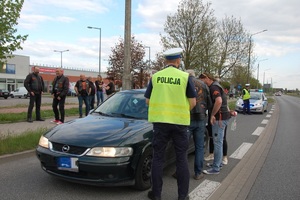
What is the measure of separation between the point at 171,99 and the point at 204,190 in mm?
1682

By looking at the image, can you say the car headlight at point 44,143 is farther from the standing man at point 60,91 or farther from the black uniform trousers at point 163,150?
the standing man at point 60,91

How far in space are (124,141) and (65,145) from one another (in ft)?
2.58

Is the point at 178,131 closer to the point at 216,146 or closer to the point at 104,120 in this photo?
the point at 104,120

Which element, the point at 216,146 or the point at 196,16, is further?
the point at 196,16

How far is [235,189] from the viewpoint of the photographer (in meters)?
4.78

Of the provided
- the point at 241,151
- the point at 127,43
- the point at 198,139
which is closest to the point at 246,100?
the point at 127,43

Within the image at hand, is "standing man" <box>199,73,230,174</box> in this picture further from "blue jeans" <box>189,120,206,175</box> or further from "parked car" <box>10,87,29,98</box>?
"parked car" <box>10,87,29,98</box>

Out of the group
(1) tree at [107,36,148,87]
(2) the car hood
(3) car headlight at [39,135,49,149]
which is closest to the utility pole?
(2) the car hood

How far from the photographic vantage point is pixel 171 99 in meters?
3.84

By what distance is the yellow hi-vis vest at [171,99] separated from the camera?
3.82 metres

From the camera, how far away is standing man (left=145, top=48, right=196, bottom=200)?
384 cm

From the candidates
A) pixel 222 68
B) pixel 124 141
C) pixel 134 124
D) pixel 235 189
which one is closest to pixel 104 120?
pixel 134 124

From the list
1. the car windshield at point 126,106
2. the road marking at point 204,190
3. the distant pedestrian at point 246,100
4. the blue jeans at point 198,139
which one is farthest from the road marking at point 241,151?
the distant pedestrian at point 246,100

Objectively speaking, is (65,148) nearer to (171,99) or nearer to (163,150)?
(163,150)
